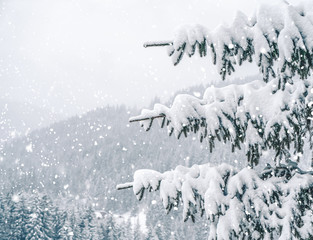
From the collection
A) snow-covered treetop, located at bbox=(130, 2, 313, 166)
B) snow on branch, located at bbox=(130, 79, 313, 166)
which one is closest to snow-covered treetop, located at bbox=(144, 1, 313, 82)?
snow-covered treetop, located at bbox=(130, 2, 313, 166)

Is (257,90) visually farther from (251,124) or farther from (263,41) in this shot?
(263,41)

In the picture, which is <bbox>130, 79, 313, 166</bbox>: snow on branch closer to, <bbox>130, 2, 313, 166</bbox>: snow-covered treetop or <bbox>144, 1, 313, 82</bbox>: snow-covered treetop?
<bbox>130, 2, 313, 166</bbox>: snow-covered treetop

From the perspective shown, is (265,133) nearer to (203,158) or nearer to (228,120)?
(228,120)

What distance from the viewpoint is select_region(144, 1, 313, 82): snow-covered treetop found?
2.64 meters

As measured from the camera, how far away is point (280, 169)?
333 cm

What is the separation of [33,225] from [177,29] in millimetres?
51445

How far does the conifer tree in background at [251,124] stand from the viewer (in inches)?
109

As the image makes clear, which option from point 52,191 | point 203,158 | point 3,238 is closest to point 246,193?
point 3,238

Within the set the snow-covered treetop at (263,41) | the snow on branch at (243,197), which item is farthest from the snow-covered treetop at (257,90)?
the snow on branch at (243,197)

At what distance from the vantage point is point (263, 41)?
8.84 feet

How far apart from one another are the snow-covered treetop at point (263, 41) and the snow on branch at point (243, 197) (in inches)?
36.8

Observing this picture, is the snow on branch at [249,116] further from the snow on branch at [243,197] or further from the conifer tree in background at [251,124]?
the snow on branch at [243,197]

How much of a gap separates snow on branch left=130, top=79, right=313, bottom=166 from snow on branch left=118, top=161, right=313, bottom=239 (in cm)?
27

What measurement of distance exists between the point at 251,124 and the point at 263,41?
732 millimetres
